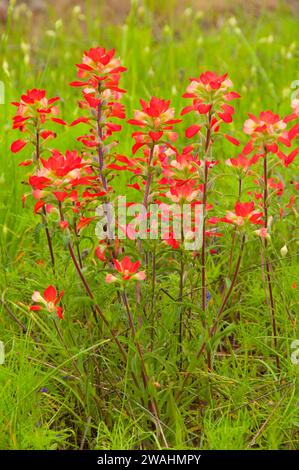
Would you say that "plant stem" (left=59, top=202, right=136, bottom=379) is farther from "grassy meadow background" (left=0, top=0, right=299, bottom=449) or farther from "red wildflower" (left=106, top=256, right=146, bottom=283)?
"red wildflower" (left=106, top=256, right=146, bottom=283)

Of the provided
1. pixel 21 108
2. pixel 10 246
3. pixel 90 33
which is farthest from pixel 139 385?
pixel 90 33

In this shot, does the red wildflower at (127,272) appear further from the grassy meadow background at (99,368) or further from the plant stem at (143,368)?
the grassy meadow background at (99,368)

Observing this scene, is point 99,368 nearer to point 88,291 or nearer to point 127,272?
point 88,291

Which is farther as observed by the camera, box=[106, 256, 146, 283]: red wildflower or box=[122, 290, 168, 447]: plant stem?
box=[122, 290, 168, 447]: plant stem

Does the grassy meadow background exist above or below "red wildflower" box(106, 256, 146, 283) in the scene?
below

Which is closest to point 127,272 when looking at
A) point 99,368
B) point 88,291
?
point 88,291

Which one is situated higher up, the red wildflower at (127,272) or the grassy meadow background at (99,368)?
the red wildflower at (127,272)

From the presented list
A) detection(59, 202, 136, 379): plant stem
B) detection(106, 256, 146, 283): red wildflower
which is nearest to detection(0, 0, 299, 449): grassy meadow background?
detection(59, 202, 136, 379): plant stem

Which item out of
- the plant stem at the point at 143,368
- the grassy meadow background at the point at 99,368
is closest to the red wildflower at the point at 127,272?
the plant stem at the point at 143,368

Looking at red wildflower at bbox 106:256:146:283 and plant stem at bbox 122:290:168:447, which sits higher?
red wildflower at bbox 106:256:146:283

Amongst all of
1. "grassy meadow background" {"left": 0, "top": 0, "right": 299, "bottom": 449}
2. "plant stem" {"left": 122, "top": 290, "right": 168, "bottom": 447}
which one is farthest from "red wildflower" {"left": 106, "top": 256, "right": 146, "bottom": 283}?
"grassy meadow background" {"left": 0, "top": 0, "right": 299, "bottom": 449}

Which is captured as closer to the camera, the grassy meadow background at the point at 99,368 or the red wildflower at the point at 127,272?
the red wildflower at the point at 127,272

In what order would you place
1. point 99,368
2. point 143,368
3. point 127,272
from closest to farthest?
point 127,272
point 143,368
point 99,368

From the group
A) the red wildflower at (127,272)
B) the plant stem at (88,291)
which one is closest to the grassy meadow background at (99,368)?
the plant stem at (88,291)
